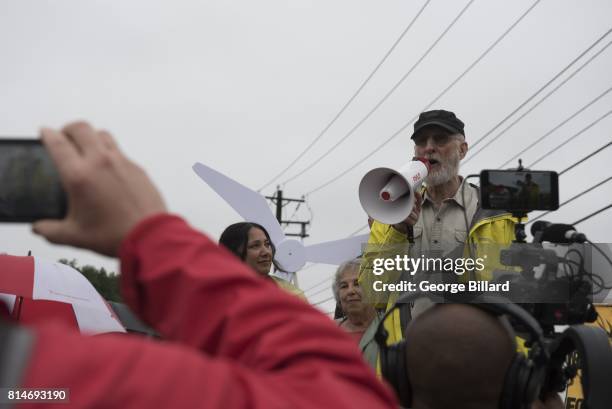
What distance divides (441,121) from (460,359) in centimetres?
268

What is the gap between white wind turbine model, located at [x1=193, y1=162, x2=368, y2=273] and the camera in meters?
8.05

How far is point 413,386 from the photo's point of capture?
1.89m

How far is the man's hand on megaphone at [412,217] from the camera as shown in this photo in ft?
12.9

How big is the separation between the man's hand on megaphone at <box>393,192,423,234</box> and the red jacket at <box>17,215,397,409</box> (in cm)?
301

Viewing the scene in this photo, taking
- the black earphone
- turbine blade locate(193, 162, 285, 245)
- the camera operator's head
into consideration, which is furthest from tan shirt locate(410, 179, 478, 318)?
turbine blade locate(193, 162, 285, 245)

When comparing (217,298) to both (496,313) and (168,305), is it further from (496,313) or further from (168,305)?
(496,313)

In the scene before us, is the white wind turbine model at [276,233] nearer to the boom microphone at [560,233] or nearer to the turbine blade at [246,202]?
the turbine blade at [246,202]

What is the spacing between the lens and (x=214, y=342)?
932mm

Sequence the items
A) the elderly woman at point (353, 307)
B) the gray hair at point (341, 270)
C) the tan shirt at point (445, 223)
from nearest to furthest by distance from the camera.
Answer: the tan shirt at point (445, 223), the elderly woman at point (353, 307), the gray hair at point (341, 270)

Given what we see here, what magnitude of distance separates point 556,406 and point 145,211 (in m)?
1.96

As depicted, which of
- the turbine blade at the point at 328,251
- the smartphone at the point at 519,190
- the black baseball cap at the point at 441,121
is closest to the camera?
the smartphone at the point at 519,190

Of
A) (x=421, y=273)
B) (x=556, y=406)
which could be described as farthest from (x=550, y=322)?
(x=421, y=273)

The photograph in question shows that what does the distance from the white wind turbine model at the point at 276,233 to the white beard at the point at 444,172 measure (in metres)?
3.46

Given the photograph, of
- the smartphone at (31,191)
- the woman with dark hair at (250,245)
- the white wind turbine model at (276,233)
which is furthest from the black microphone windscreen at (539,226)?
the white wind turbine model at (276,233)
